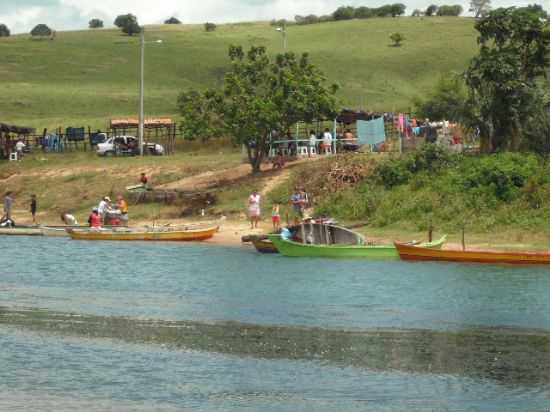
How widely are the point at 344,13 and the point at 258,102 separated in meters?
118

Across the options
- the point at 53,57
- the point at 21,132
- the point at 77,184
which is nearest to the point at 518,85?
the point at 77,184

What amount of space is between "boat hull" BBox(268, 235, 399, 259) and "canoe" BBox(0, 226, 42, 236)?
12965 mm

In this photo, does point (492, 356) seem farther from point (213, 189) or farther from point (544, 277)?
point (213, 189)

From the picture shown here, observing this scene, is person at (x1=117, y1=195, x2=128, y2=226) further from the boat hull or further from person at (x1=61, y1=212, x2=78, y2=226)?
the boat hull

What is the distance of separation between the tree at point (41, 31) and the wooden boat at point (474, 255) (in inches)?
4298

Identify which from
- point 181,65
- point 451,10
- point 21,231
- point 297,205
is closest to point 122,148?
point 21,231

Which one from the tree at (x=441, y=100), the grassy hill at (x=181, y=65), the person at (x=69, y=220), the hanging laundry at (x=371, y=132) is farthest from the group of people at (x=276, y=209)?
the grassy hill at (x=181, y=65)

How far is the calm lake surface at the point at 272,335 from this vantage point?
26953mm

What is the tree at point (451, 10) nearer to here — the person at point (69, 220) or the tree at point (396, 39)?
the tree at point (396, 39)

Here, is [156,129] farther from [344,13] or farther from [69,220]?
[344,13]

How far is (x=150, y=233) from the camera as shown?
5625 centimetres

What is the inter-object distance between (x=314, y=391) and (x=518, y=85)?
104 ft

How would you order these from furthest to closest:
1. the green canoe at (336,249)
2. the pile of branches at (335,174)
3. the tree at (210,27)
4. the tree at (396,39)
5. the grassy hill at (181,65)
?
the tree at (210,27)
the tree at (396,39)
the grassy hill at (181,65)
the pile of branches at (335,174)
the green canoe at (336,249)

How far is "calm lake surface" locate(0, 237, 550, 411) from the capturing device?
27.0m
